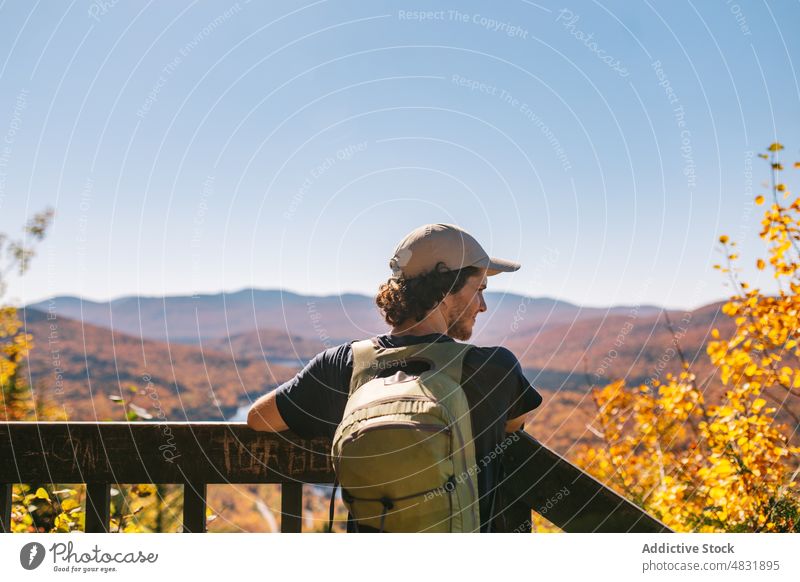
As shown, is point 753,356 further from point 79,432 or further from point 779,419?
point 79,432

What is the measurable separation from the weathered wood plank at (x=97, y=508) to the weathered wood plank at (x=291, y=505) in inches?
23.1

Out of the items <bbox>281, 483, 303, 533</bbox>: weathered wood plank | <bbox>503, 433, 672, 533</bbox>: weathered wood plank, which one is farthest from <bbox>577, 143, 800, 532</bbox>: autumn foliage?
<bbox>281, 483, 303, 533</bbox>: weathered wood plank

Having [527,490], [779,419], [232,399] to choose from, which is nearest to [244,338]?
[232,399]

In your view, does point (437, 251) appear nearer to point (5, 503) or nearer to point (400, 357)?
point (400, 357)

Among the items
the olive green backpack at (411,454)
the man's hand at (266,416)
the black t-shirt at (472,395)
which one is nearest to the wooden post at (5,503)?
the man's hand at (266,416)

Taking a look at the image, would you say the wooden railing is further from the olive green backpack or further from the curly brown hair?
the curly brown hair

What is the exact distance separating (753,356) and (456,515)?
221 cm

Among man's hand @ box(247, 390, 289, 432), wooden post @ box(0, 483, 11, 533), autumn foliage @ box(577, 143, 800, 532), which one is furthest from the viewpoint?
autumn foliage @ box(577, 143, 800, 532)

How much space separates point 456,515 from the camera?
1646mm

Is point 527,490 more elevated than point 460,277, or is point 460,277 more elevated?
point 460,277

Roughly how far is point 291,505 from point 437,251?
0.97 m

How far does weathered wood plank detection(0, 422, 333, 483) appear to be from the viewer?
1982 millimetres

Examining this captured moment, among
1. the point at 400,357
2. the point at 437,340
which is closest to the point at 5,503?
the point at 400,357

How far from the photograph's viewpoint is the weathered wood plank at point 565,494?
1766 mm
